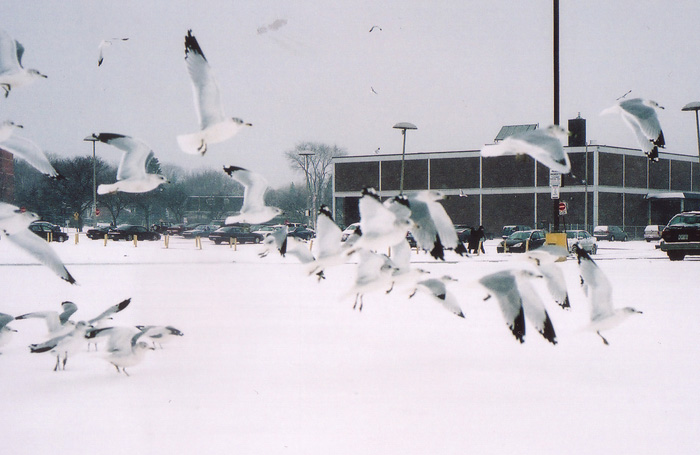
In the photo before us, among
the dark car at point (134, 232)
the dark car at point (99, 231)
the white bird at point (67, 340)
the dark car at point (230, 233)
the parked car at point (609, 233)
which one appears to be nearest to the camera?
the dark car at point (230, 233)

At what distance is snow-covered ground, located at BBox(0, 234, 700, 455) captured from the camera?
3455 mm

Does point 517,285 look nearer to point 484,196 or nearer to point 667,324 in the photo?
point 667,324

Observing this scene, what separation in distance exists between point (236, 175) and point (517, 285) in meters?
0.64

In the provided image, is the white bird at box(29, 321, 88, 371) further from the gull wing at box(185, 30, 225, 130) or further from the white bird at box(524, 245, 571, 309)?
the white bird at box(524, 245, 571, 309)

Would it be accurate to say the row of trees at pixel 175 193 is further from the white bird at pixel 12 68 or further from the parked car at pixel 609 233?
the parked car at pixel 609 233

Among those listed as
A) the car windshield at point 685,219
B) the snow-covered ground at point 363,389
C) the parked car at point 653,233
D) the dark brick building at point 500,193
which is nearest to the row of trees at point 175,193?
the snow-covered ground at point 363,389

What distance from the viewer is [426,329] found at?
750 cm

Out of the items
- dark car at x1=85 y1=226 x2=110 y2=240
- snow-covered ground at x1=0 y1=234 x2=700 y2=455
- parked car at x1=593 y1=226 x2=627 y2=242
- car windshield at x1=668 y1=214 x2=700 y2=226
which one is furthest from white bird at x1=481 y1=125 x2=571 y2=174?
parked car at x1=593 y1=226 x2=627 y2=242

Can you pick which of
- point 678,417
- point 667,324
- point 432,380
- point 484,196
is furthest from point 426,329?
point 484,196

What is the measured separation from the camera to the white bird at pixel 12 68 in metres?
1.23

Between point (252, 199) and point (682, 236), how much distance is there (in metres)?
20.8

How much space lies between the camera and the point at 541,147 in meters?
1.06

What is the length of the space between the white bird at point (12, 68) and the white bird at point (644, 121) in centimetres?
119

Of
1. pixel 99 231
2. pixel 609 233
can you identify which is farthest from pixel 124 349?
pixel 609 233
